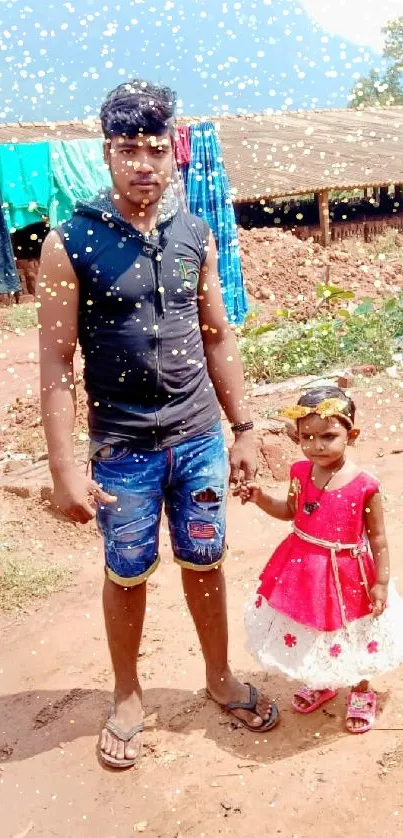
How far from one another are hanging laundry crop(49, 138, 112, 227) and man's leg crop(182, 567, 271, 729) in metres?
9.07

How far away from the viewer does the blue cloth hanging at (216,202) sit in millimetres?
10047

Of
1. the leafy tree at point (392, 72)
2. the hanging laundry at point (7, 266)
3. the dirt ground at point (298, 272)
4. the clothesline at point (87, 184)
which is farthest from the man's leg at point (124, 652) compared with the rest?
the leafy tree at point (392, 72)

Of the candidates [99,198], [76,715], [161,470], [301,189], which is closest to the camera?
[99,198]

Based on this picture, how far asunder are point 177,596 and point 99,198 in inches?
75.5

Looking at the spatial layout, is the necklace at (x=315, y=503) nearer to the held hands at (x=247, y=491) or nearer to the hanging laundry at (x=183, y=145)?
the held hands at (x=247, y=491)

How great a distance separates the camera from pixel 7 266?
37.1 feet

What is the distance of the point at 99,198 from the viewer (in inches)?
77.8

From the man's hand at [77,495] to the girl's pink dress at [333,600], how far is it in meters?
0.60

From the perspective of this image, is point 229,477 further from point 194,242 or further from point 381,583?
point 194,242

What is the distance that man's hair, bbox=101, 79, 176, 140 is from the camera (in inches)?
74.5

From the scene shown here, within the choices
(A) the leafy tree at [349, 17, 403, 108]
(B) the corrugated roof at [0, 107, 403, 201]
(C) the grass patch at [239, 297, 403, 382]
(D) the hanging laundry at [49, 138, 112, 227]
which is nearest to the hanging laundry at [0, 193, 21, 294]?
(D) the hanging laundry at [49, 138, 112, 227]

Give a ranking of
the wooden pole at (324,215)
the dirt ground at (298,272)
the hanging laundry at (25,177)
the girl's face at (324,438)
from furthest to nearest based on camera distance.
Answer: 1. the wooden pole at (324,215)
2. the dirt ground at (298,272)
3. the hanging laundry at (25,177)
4. the girl's face at (324,438)

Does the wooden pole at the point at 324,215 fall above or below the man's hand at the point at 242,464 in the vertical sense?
below

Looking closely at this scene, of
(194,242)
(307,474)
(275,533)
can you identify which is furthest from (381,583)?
(275,533)
